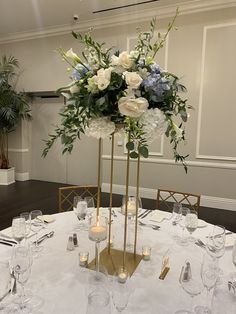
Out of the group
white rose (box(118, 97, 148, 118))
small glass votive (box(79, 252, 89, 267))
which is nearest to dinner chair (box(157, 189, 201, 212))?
small glass votive (box(79, 252, 89, 267))

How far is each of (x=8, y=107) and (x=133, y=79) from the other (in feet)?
17.2

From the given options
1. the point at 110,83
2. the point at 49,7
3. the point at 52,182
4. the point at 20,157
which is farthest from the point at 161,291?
the point at 20,157

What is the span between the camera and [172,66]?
4.71m

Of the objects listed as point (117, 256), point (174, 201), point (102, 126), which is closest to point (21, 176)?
point (174, 201)

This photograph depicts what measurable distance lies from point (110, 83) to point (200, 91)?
3.82m

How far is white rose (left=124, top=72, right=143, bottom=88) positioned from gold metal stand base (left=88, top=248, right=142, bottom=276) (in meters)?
0.93

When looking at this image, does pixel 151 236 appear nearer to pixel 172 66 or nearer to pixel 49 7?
pixel 172 66

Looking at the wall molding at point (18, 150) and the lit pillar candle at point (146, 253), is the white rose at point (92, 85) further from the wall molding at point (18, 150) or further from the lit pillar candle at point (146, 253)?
the wall molding at point (18, 150)

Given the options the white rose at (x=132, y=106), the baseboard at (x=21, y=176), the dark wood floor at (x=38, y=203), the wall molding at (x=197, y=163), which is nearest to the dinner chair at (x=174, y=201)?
the dark wood floor at (x=38, y=203)

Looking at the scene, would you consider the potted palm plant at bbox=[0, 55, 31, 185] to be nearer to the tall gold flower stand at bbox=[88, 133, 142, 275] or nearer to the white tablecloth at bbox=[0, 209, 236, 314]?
the white tablecloth at bbox=[0, 209, 236, 314]

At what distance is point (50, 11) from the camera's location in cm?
474

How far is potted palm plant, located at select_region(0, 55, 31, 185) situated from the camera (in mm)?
5626

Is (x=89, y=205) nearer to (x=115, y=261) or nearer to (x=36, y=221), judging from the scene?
(x=36, y=221)

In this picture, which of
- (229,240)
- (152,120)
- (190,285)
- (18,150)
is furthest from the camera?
(18,150)
